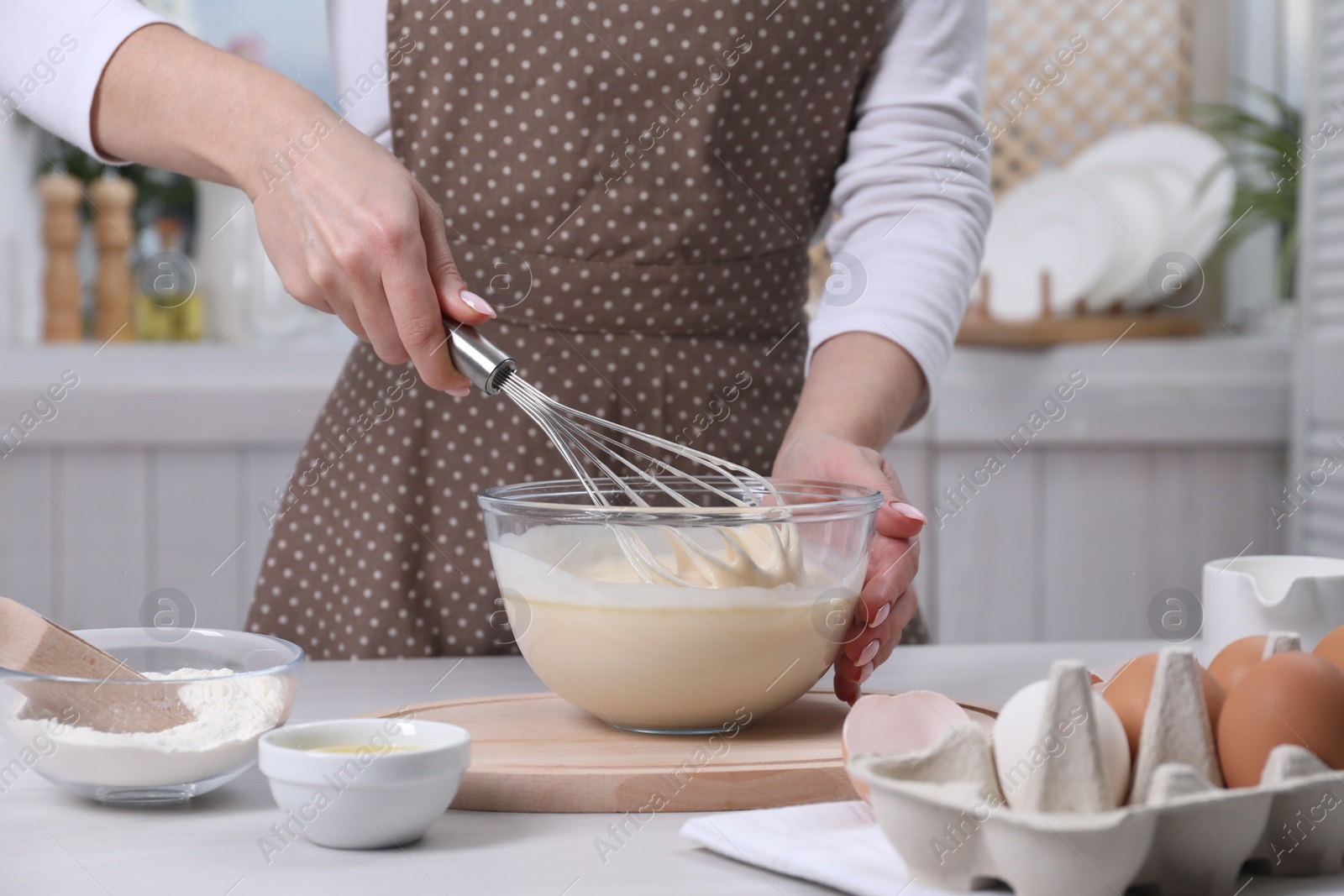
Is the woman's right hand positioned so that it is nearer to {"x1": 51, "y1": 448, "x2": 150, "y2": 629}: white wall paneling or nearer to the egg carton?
the egg carton

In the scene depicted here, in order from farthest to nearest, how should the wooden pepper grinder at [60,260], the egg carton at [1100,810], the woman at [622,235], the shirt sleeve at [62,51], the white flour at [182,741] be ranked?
the wooden pepper grinder at [60,260]
the woman at [622,235]
the shirt sleeve at [62,51]
the white flour at [182,741]
the egg carton at [1100,810]

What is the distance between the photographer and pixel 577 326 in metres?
0.89

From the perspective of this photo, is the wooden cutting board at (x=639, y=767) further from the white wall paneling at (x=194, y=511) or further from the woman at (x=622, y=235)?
the white wall paneling at (x=194, y=511)

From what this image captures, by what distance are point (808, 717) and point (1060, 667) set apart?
0.90 ft

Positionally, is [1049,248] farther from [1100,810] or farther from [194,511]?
[1100,810]

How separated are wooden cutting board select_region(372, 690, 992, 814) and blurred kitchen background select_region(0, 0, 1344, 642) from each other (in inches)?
44.0

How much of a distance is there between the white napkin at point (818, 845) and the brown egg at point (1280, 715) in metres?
0.10

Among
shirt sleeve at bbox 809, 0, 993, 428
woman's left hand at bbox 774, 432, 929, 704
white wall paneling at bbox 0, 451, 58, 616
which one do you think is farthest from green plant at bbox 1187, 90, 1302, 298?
white wall paneling at bbox 0, 451, 58, 616

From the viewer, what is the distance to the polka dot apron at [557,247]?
0.86 metres

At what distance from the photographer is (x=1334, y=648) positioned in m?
0.45

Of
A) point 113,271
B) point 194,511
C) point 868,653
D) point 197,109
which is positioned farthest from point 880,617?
point 113,271

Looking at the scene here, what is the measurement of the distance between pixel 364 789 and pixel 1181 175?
182 centimetres

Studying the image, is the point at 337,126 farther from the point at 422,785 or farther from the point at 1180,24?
the point at 1180,24

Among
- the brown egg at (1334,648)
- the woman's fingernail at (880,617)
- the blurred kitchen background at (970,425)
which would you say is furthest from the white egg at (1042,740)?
the blurred kitchen background at (970,425)
